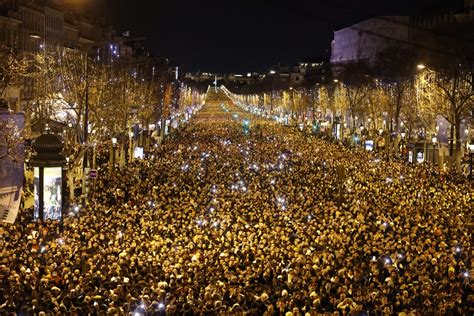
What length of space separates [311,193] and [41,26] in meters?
35.0

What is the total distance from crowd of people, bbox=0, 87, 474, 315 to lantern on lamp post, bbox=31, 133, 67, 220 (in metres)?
0.74

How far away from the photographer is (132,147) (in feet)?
174

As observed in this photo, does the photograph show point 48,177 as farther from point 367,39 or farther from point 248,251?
point 367,39

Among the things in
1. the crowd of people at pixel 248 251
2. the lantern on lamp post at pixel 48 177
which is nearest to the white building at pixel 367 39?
the crowd of people at pixel 248 251

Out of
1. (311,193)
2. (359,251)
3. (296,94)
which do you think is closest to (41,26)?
(311,193)

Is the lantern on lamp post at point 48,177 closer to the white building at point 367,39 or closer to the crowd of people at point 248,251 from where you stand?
the crowd of people at point 248,251

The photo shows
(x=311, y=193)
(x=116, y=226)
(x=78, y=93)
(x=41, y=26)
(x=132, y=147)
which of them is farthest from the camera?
(x=41, y=26)

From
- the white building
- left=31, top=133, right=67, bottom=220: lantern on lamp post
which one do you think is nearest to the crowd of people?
left=31, top=133, right=67, bottom=220: lantern on lamp post

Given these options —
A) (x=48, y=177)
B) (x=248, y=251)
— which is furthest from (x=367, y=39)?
(x=248, y=251)

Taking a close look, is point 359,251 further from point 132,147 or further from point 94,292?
point 132,147

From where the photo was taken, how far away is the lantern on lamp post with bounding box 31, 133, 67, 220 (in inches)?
1030

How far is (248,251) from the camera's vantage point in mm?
Result: 19688

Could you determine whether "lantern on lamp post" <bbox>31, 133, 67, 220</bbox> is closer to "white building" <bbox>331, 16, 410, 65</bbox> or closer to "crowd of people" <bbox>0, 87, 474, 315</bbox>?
"crowd of people" <bbox>0, 87, 474, 315</bbox>

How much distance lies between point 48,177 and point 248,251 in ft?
31.8
